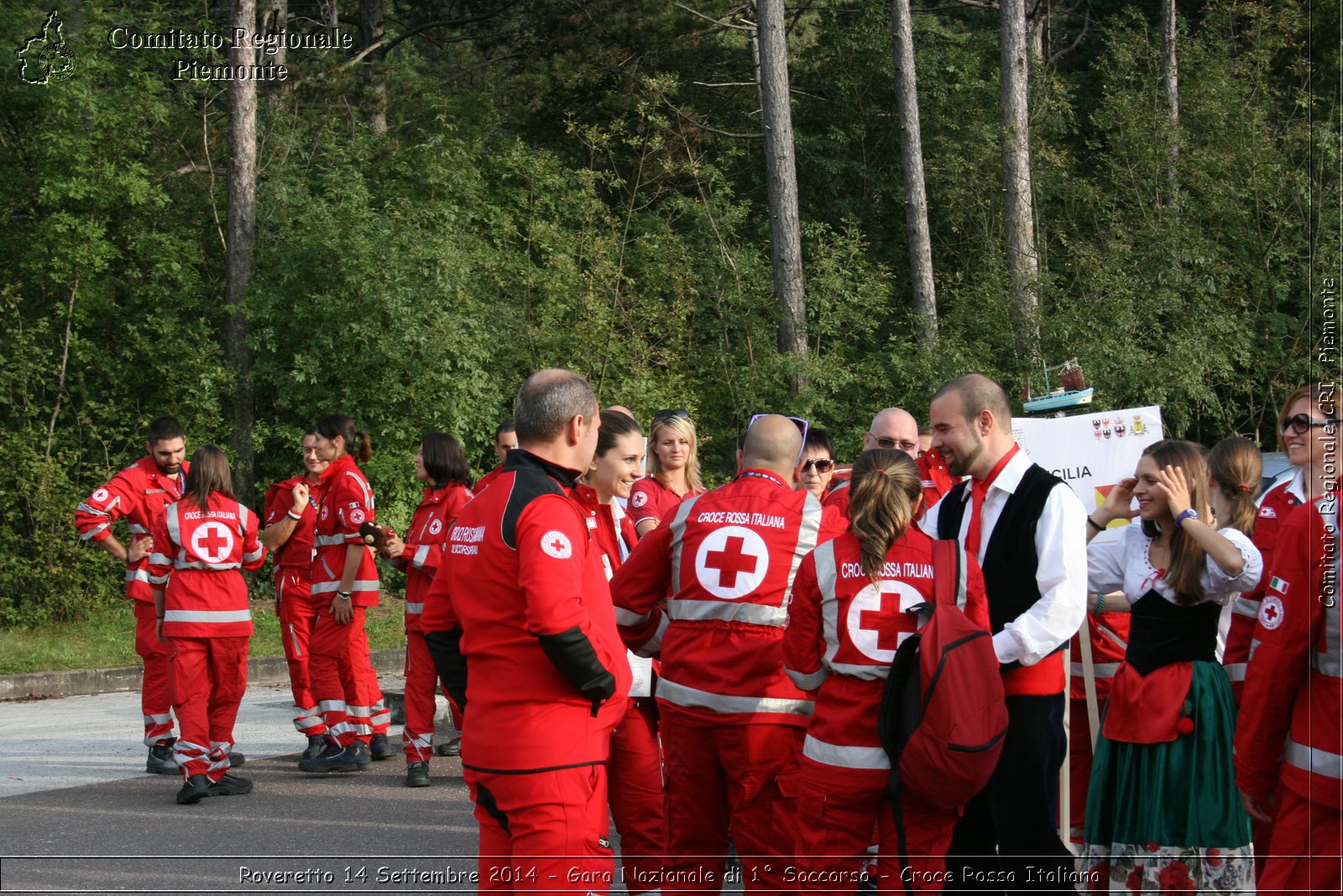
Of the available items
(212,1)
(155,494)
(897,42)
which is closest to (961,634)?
(155,494)

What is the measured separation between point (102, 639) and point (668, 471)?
10521mm

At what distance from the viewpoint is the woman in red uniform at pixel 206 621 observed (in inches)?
305

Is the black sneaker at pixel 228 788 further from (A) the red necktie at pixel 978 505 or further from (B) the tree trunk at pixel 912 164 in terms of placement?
(B) the tree trunk at pixel 912 164

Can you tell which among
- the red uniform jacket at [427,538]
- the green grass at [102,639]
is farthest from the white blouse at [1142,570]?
the green grass at [102,639]

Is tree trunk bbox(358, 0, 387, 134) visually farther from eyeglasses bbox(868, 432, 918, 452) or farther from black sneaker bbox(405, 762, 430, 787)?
eyeglasses bbox(868, 432, 918, 452)

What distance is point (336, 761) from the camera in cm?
866

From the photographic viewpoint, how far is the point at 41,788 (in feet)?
27.0

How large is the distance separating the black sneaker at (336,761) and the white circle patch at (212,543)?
1.58m

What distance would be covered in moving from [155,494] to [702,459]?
12.3m

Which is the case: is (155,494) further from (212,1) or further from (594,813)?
(212,1)

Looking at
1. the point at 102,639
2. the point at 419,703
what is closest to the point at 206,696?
the point at 419,703

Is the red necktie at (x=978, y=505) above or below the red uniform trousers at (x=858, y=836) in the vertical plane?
above

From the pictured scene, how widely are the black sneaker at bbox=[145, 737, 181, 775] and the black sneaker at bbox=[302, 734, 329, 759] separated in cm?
86

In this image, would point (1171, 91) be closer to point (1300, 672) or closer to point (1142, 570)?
point (1142, 570)
